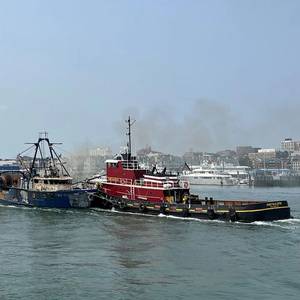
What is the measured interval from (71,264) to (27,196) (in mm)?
32908

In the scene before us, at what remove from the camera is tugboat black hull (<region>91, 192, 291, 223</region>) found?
126ft

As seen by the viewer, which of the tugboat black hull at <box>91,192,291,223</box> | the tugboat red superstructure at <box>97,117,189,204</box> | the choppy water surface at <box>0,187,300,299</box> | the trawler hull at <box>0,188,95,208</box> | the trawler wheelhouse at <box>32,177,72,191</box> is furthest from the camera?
the trawler wheelhouse at <box>32,177,72,191</box>

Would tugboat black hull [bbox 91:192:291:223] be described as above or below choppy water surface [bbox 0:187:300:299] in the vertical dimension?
above

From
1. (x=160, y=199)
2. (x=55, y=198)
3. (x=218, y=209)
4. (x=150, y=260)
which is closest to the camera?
(x=150, y=260)

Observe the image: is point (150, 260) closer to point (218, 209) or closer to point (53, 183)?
point (218, 209)

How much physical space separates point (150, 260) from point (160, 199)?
68.0 ft

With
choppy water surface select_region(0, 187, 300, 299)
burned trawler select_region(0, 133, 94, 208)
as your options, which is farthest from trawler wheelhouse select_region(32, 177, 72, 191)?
choppy water surface select_region(0, 187, 300, 299)

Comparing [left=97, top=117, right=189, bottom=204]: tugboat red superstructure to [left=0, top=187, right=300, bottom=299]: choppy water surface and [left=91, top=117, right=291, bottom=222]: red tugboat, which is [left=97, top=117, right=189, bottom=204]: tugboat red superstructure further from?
[left=0, top=187, right=300, bottom=299]: choppy water surface

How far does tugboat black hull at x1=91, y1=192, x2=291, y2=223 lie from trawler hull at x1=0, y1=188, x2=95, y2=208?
218 inches

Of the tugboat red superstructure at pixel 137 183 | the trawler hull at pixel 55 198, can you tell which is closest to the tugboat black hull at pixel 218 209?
the tugboat red superstructure at pixel 137 183

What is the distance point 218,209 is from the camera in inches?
1563

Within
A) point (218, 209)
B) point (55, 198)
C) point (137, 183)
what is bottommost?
point (218, 209)

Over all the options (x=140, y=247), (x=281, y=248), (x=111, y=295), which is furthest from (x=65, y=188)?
(x=111, y=295)

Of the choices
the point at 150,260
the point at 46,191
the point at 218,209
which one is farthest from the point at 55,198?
the point at 150,260
